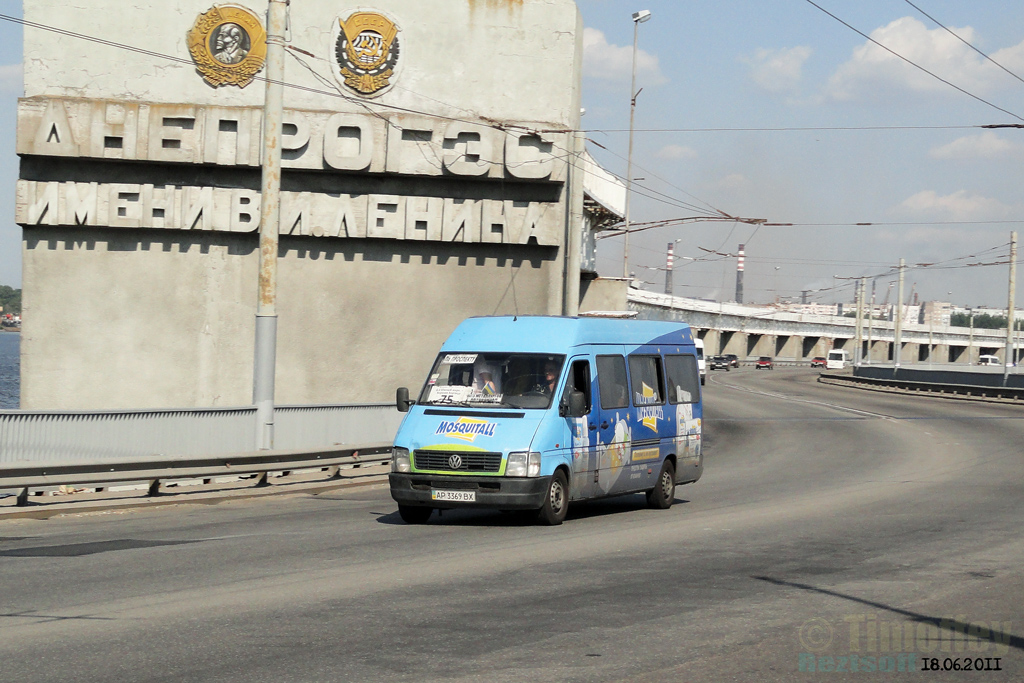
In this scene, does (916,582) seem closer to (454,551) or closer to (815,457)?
(454,551)

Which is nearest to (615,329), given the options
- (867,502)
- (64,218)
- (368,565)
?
(867,502)

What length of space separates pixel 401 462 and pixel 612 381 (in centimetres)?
318

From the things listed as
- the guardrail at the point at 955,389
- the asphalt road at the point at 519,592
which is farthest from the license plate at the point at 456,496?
the guardrail at the point at 955,389

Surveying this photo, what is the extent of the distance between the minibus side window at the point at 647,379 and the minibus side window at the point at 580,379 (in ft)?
4.37

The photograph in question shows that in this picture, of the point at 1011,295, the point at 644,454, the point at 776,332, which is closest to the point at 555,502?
the point at 644,454

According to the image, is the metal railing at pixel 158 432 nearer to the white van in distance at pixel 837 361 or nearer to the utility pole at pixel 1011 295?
the utility pole at pixel 1011 295

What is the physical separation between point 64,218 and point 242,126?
15.9ft

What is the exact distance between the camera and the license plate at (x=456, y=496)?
12.5 metres

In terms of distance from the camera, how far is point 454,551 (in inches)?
424

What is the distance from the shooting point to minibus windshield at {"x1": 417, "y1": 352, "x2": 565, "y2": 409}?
43.2ft

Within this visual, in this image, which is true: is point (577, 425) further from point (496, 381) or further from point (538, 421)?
point (496, 381)

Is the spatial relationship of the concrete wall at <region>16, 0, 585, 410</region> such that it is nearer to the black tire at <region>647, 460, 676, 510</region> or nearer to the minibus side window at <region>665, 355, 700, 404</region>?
the minibus side window at <region>665, 355, 700, 404</region>

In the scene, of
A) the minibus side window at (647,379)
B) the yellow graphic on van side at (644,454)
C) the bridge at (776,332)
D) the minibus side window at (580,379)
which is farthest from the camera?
the bridge at (776,332)

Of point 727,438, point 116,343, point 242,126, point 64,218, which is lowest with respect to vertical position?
point 727,438
